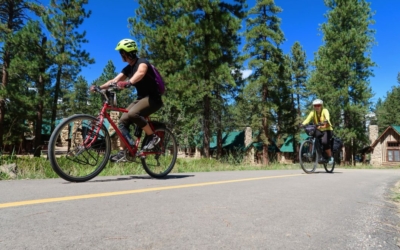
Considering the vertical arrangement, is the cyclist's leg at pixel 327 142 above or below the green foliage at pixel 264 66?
below

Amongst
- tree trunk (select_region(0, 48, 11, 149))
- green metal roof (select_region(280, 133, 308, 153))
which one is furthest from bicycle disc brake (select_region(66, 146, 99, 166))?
green metal roof (select_region(280, 133, 308, 153))

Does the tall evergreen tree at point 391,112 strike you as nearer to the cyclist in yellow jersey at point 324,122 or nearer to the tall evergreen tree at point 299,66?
the tall evergreen tree at point 299,66

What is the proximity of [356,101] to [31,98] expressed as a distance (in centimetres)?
3108

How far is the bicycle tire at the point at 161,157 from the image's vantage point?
18.7 feet

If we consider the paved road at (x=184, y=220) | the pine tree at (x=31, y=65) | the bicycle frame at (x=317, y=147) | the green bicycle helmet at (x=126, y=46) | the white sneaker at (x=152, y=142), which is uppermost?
the pine tree at (x=31, y=65)

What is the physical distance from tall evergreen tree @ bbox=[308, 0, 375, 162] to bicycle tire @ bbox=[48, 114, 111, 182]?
30032mm

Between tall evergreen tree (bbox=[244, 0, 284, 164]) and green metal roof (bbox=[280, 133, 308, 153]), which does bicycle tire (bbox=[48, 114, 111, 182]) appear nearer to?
tall evergreen tree (bbox=[244, 0, 284, 164])

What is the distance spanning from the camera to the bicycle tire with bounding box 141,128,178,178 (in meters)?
5.71

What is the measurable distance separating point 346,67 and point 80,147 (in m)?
31.2

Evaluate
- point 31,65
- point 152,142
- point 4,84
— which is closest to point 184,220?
point 152,142

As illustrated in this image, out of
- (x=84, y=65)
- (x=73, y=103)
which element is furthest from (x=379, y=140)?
(x=73, y=103)

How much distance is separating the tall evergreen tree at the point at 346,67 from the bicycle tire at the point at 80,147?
30.0 meters

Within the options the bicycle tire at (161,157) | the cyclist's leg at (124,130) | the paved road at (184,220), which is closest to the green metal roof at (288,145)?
the bicycle tire at (161,157)

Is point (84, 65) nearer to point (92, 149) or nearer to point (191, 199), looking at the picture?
point (92, 149)
